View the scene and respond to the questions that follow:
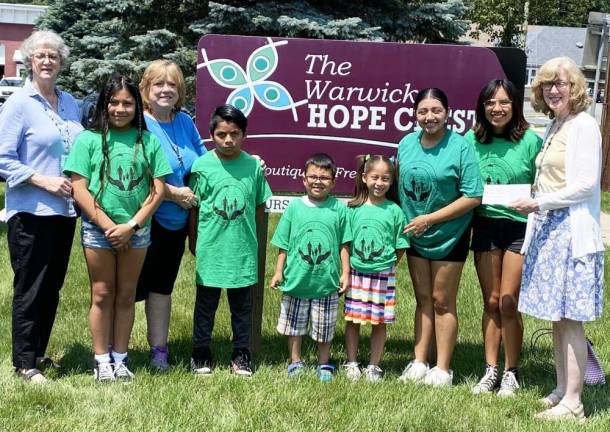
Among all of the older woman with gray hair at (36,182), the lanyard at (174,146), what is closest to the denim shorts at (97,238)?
the older woman with gray hair at (36,182)

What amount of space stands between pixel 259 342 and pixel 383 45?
2232mm

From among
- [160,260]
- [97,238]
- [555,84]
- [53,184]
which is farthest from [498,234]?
[53,184]

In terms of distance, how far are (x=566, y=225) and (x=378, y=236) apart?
1087 mm

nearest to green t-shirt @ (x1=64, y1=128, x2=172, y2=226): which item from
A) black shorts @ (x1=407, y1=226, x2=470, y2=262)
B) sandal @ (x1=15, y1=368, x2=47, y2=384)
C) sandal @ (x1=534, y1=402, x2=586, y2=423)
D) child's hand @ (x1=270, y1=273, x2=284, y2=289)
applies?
child's hand @ (x1=270, y1=273, x2=284, y2=289)

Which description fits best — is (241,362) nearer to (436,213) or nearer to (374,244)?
(374,244)

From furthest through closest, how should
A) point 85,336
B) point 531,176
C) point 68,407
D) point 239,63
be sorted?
point 85,336, point 239,63, point 531,176, point 68,407

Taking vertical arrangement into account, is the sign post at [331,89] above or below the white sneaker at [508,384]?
above

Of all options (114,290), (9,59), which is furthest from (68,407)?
(9,59)

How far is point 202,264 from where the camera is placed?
4586 mm

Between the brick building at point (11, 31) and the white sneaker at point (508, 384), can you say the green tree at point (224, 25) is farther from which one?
the brick building at point (11, 31)

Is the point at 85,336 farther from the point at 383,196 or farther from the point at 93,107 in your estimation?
the point at 383,196

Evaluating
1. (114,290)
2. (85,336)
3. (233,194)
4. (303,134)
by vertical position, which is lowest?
(85,336)

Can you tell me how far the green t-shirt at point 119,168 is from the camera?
4203mm

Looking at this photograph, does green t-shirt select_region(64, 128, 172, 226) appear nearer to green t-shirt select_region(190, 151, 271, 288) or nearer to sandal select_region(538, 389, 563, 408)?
green t-shirt select_region(190, 151, 271, 288)
